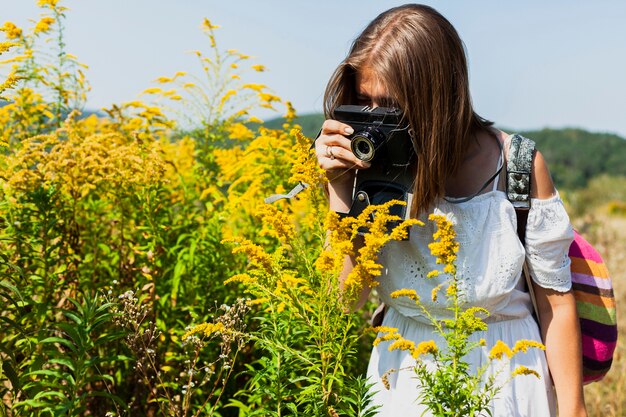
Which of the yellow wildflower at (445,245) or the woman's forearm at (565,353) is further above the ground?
the yellow wildflower at (445,245)

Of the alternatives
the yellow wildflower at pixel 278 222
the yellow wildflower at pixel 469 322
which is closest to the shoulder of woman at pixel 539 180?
the yellow wildflower at pixel 469 322

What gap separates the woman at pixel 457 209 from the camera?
190 centimetres

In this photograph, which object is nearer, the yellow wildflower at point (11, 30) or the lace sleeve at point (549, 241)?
the lace sleeve at point (549, 241)

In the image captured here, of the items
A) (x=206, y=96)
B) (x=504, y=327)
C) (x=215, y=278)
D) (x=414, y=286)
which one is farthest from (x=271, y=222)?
(x=206, y=96)

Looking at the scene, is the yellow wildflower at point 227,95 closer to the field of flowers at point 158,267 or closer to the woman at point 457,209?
the field of flowers at point 158,267

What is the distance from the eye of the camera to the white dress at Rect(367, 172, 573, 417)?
1946 mm

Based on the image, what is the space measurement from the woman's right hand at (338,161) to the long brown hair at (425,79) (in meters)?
0.16

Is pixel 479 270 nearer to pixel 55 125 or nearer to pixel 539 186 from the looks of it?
pixel 539 186

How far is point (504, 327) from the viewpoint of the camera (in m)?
2.02

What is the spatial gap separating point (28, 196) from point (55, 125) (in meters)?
0.85

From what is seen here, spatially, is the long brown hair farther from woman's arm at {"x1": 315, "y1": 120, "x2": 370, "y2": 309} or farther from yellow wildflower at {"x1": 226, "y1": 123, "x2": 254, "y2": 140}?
yellow wildflower at {"x1": 226, "y1": 123, "x2": 254, "y2": 140}

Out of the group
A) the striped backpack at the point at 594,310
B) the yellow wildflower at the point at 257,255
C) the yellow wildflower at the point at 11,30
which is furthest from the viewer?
the yellow wildflower at the point at 11,30

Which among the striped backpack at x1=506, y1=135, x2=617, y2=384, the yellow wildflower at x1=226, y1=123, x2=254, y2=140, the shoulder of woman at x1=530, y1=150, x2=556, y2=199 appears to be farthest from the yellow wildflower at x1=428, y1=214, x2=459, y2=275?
the yellow wildflower at x1=226, y1=123, x2=254, y2=140

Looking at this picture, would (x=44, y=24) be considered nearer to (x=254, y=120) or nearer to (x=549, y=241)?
(x=254, y=120)
